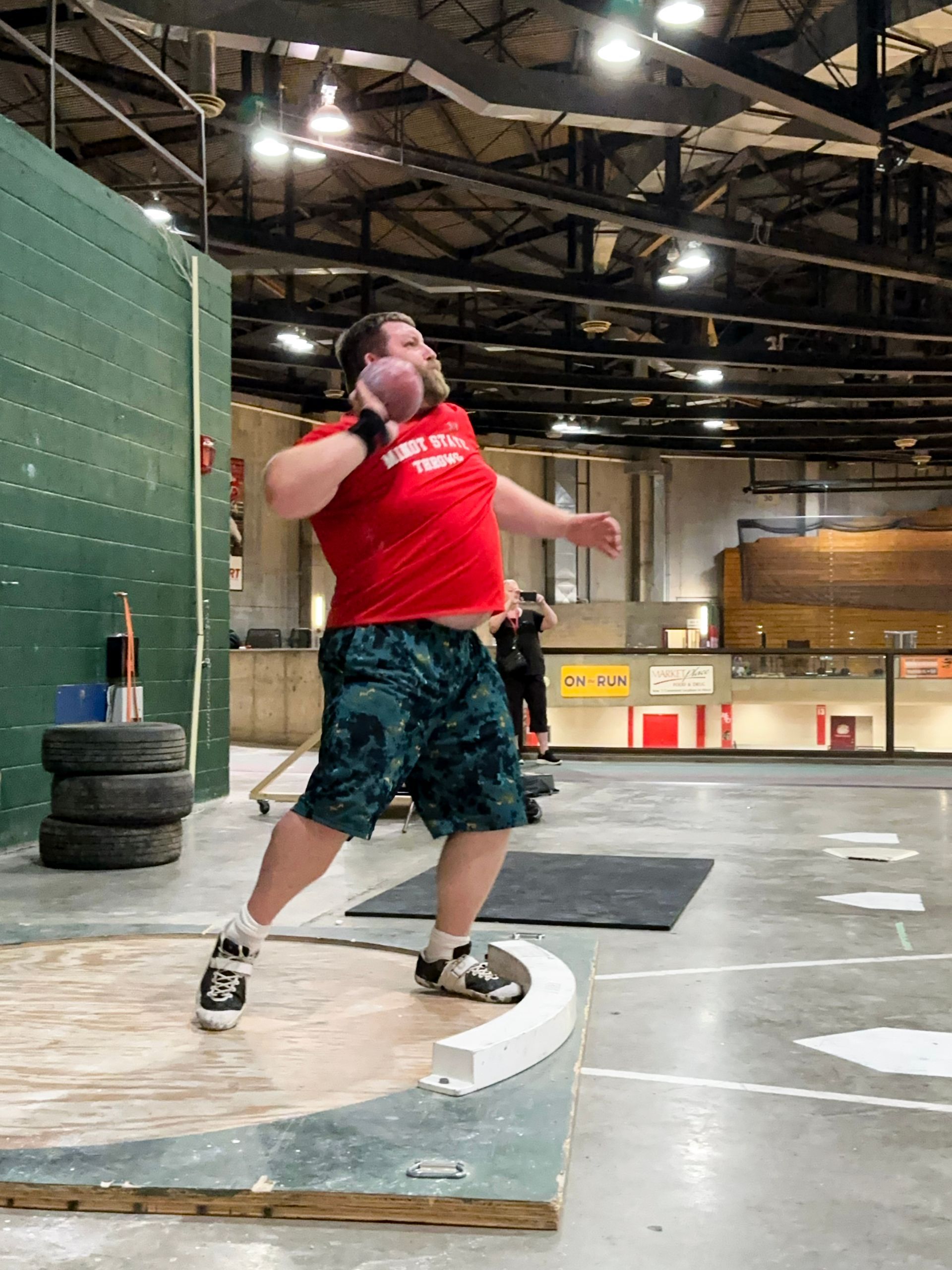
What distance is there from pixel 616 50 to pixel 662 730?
20.8 feet

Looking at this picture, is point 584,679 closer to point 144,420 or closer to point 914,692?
point 914,692

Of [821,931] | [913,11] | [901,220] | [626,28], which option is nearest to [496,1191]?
[821,931]

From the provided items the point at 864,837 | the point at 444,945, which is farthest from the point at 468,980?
the point at 864,837

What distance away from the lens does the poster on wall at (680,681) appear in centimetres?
1149

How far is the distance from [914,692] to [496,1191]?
10241 millimetres

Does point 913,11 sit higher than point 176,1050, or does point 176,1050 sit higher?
point 913,11

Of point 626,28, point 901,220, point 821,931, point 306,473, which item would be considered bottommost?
point 821,931

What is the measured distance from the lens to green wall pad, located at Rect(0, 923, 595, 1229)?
1.62 m

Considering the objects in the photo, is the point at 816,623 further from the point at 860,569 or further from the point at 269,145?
the point at 269,145

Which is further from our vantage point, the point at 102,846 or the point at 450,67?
the point at 450,67

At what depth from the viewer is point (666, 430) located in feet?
66.0

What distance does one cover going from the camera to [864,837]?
5.77 meters

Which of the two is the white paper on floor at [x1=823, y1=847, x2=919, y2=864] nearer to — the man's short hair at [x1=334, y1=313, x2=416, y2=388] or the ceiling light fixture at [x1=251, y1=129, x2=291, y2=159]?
the man's short hair at [x1=334, y1=313, x2=416, y2=388]

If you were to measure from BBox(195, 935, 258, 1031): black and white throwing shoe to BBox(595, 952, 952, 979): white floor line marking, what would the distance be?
97 cm
